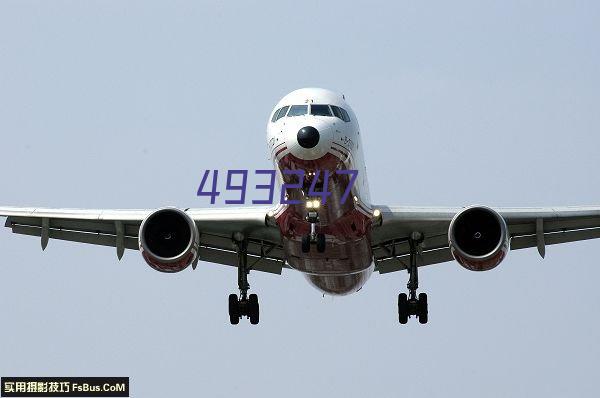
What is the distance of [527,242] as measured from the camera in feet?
111

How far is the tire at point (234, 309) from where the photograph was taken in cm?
3366

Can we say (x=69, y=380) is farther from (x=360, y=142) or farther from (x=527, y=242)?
(x=527, y=242)

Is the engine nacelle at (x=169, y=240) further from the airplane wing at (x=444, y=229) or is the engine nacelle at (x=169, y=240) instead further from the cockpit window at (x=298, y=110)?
the airplane wing at (x=444, y=229)

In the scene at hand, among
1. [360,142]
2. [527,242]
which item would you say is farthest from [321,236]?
[527,242]

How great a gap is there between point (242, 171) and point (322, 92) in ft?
11.3

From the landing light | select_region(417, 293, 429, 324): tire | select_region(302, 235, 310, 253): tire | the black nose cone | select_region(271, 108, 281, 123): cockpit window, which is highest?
select_region(271, 108, 281, 123): cockpit window

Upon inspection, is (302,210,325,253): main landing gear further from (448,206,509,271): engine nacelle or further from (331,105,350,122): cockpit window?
(448,206,509,271): engine nacelle

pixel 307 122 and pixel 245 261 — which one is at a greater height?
pixel 307 122

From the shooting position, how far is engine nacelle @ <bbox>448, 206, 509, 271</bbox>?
1157 inches

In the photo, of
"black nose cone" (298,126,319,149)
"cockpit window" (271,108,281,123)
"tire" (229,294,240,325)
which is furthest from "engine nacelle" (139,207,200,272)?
"black nose cone" (298,126,319,149)

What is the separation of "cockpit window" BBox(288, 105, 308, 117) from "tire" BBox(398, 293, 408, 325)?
860 centimetres

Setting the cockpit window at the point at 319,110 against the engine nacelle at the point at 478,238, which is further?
the engine nacelle at the point at 478,238

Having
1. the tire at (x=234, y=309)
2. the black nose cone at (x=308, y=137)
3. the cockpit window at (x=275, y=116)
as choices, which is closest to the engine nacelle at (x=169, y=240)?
the cockpit window at (x=275, y=116)

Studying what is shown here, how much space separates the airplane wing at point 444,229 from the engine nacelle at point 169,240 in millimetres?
4694
